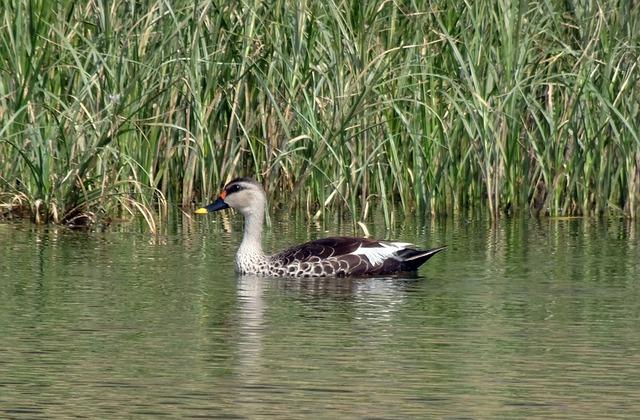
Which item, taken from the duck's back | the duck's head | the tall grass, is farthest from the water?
the tall grass

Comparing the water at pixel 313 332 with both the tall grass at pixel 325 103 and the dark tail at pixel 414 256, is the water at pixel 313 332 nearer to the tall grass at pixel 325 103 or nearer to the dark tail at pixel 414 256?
the dark tail at pixel 414 256

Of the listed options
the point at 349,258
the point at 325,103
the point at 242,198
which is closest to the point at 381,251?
the point at 349,258

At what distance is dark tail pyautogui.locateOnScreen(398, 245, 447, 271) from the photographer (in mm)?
11047

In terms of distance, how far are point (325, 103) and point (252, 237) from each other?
2.34m

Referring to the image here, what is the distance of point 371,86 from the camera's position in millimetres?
12812

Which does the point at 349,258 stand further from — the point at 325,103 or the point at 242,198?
the point at 325,103

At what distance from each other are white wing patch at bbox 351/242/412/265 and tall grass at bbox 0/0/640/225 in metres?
1.49

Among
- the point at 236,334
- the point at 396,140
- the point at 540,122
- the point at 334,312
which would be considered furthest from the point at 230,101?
the point at 236,334

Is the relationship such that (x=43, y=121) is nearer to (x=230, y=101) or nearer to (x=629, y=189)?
(x=230, y=101)

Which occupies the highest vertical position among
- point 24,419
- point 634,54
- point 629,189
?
point 634,54

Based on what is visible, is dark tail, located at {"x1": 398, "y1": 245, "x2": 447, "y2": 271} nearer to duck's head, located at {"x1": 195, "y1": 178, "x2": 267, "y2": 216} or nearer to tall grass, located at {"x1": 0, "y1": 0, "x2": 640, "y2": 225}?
duck's head, located at {"x1": 195, "y1": 178, "x2": 267, "y2": 216}

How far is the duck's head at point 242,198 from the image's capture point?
11.9 m

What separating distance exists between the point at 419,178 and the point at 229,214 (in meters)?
2.21

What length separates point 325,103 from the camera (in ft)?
44.7
